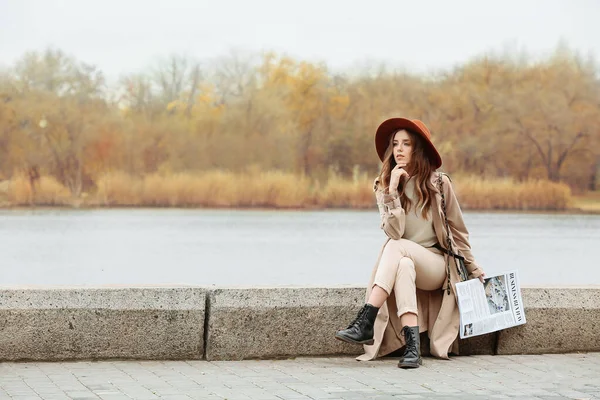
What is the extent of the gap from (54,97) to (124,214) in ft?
24.4

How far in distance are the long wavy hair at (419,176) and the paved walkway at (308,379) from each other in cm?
95

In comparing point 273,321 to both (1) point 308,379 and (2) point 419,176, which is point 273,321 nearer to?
(1) point 308,379

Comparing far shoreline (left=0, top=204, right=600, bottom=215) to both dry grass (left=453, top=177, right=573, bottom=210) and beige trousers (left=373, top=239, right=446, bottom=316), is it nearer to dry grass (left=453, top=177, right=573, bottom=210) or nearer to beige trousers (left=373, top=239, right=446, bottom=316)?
dry grass (left=453, top=177, right=573, bottom=210)

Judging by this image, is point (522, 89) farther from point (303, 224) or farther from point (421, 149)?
point (421, 149)

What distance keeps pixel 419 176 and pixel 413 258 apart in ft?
1.82

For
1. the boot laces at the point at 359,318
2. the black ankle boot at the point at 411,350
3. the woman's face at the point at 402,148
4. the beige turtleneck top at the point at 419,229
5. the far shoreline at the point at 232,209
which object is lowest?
the far shoreline at the point at 232,209

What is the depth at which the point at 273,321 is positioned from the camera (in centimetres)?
625

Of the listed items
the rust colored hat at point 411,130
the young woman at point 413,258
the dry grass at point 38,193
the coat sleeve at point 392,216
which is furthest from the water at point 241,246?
the coat sleeve at point 392,216

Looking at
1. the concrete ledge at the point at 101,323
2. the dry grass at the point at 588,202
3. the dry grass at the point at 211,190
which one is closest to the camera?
the concrete ledge at the point at 101,323

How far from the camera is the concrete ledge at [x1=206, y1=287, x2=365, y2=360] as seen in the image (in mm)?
6211

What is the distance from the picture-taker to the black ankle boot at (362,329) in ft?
19.8

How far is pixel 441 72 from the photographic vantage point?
54.5m

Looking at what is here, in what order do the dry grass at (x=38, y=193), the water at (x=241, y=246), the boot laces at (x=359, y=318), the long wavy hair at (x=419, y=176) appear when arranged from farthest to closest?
the dry grass at (x=38, y=193), the water at (x=241, y=246), the long wavy hair at (x=419, y=176), the boot laces at (x=359, y=318)

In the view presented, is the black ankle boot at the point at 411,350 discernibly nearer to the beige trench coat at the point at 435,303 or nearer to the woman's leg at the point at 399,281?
the woman's leg at the point at 399,281
